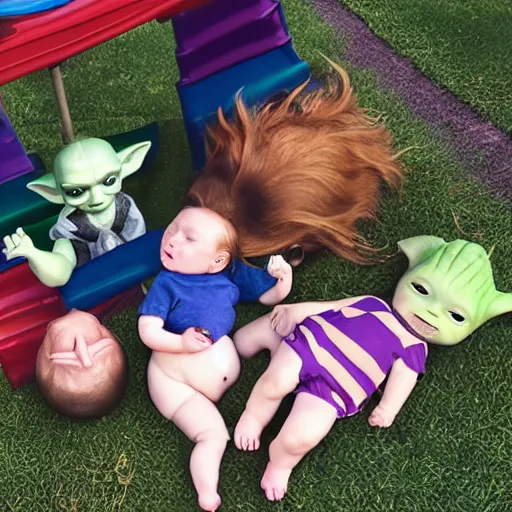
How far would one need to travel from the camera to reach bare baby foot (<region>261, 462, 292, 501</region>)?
1.40 meters

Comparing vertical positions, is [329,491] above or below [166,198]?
below

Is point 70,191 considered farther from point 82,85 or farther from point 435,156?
point 435,156

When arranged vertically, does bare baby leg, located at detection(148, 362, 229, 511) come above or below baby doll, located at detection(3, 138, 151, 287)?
below

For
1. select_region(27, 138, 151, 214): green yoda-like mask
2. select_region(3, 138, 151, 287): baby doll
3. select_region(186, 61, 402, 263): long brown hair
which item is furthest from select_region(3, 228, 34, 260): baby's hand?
select_region(186, 61, 402, 263): long brown hair

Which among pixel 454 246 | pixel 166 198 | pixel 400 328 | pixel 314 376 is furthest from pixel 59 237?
pixel 454 246

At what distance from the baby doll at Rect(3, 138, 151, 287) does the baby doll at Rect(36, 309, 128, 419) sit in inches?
4.4

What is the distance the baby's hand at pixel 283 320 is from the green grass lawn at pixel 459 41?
36.9 inches

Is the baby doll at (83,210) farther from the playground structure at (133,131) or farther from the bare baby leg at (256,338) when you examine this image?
the bare baby leg at (256,338)

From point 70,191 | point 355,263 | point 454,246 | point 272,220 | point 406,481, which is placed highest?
point 70,191

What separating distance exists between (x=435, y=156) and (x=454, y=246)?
49 centimetres

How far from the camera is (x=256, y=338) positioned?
1568 millimetres

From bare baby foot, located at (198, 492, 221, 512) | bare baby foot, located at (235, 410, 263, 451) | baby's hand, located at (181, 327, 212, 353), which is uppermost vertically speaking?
baby's hand, located at (181, 327, 212, 353)

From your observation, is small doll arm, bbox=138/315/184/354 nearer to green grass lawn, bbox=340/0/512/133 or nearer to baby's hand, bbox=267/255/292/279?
baby's hand, bbox=267/255/292/279

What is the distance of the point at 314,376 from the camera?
4.68 ft
